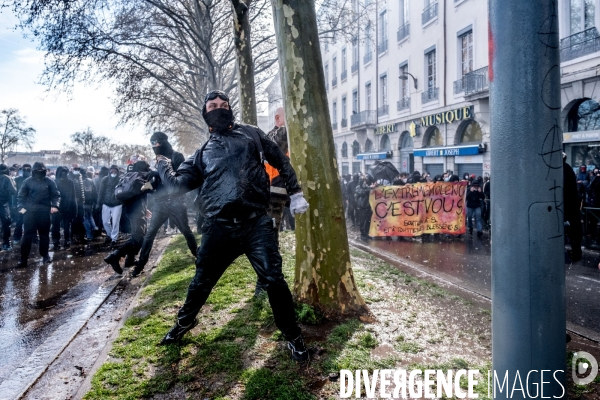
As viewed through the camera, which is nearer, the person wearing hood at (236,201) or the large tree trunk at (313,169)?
the person wearing hood at (236,201)

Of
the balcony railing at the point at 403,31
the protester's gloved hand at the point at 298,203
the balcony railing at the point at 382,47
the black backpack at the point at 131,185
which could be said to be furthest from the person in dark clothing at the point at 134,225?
the balcony railing at the point at 382,47

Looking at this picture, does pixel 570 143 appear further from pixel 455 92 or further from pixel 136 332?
pixel 136 332

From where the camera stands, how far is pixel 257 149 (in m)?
3.57

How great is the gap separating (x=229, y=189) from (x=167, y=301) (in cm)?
240

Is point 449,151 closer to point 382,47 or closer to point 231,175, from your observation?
point 382,47

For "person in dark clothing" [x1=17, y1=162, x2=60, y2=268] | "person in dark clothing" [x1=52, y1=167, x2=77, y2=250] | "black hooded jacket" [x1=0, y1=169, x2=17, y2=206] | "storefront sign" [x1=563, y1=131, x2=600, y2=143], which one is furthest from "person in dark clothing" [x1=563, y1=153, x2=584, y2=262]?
"black hooded jacket" [x1=0, y1=169, x2=17, y2=206]

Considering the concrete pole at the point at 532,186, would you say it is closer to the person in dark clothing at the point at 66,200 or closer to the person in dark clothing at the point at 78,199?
the person in dark clothing at the point at 66,200

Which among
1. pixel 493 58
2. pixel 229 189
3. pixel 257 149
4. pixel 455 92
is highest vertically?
pixel 455 92

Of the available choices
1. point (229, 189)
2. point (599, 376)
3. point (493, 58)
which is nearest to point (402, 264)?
point (599, 376)

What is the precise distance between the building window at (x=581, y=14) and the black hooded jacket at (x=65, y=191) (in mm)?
16278

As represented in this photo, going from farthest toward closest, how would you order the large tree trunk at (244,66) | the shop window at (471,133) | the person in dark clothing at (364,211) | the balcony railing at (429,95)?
1. the balcony railing at (429,95)
2. the shop window at (471,133)
3. the person in dark clothing at (364,211)
4. the large tree trunk at (244,66)

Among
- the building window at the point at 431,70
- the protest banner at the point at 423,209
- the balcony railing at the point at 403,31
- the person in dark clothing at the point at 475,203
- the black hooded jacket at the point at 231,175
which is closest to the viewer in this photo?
the black hooded jacket at the point at 231,175

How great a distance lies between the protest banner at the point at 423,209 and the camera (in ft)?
39.1

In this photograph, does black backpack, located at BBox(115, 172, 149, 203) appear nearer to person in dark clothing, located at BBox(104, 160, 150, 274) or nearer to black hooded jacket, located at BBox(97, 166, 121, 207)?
person in dark clothing, located at BBox(104, 160, 150, 274)
